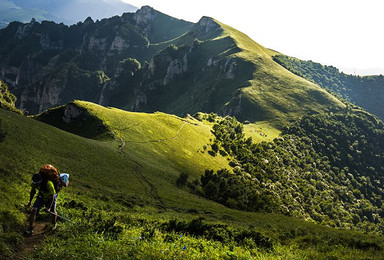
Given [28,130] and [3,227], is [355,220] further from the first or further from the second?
[3,227]

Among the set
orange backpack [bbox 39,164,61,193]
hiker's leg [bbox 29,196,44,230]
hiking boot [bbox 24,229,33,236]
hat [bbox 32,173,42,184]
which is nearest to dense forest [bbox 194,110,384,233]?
orange backpack [bbox 39,164,61,193]

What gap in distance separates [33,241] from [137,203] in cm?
2692

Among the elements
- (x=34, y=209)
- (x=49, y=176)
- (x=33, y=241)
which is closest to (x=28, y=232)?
(x=33, y=241)

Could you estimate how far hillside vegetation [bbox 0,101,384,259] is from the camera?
51.4ft

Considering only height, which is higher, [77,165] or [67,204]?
[67,204]

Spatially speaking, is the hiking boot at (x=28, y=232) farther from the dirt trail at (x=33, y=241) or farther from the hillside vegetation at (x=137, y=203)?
the hillside vegetation at (x=137, y=203)

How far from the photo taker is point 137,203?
42.1m

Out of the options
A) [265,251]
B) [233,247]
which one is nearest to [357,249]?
[265,251]

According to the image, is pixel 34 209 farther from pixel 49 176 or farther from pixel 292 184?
pixel 292 184

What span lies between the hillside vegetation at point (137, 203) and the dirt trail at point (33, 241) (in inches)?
→ 18.0

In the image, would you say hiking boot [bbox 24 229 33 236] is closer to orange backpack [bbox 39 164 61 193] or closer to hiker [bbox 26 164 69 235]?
hiker [bbox 26 164 69 235]

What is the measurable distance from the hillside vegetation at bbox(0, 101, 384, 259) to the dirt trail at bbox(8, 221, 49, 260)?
456 millimetres

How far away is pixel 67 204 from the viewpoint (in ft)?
80.0

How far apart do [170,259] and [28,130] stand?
58.6 meters
